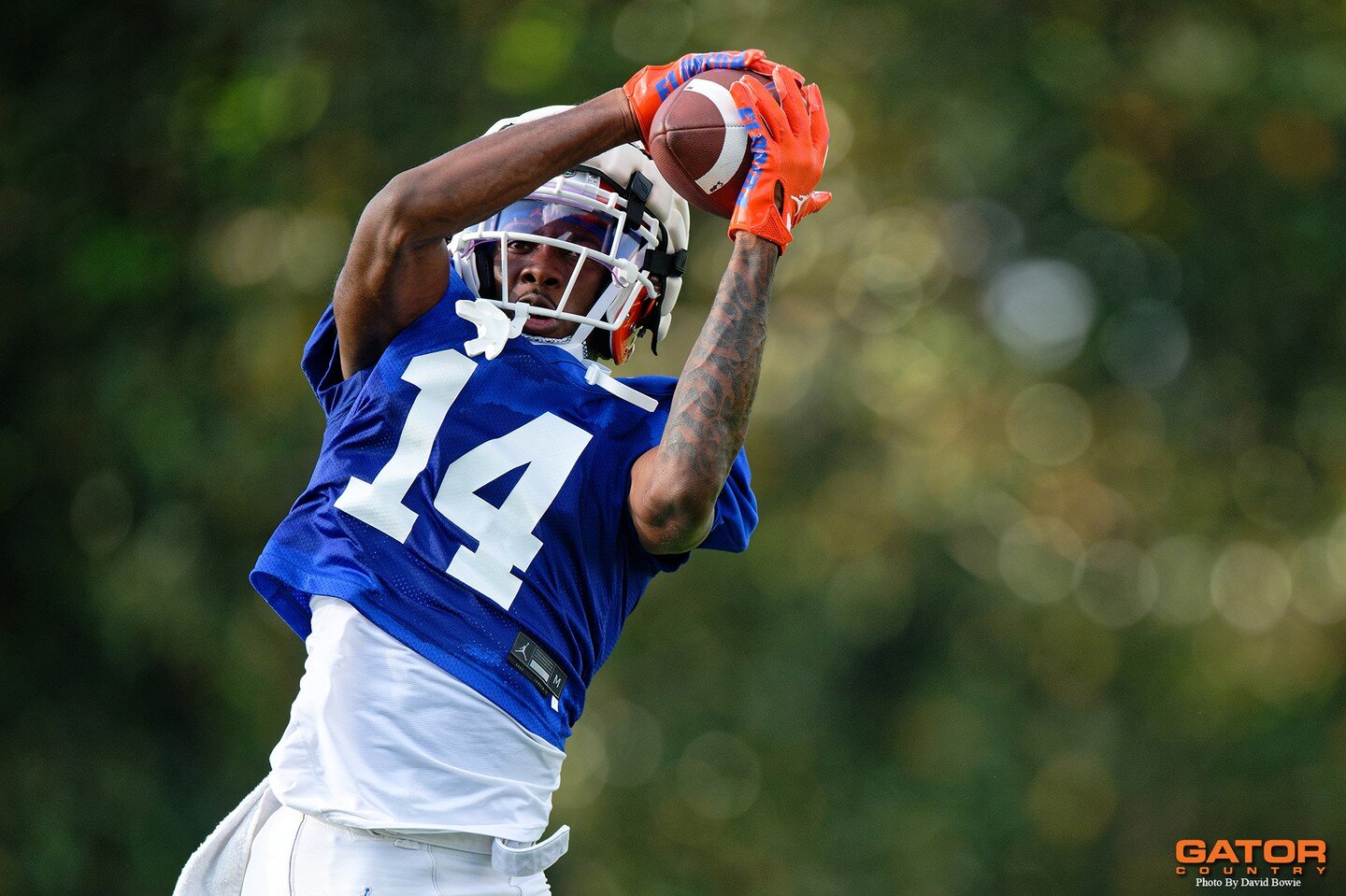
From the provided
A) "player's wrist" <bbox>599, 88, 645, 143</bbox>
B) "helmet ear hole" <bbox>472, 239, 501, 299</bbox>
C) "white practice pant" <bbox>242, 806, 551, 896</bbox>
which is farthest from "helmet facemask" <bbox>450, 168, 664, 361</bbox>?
"white practice pant" <bbox>242, 806, 551, 896</bbox>

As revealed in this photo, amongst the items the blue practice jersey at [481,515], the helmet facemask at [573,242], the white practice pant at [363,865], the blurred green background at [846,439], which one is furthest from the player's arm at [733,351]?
the blurred green background at [846,439]

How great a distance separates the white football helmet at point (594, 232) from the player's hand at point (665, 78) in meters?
Result: 0.18

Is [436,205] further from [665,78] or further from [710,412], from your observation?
[710,412]

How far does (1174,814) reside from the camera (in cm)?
863

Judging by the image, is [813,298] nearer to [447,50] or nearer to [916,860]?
[447,50]

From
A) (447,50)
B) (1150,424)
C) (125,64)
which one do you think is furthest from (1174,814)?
(125,64)

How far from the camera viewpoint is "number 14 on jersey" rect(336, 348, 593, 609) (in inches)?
104

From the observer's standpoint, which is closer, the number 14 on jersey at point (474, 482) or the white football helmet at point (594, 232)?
the number 14 on jersey at point (474, 482)

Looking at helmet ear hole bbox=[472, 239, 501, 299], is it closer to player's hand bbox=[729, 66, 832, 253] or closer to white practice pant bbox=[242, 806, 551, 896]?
player's hand bbox=[729, 66, 832, 253]

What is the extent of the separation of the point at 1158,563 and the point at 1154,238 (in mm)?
2073

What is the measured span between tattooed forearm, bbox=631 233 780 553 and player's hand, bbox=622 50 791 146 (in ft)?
0.96

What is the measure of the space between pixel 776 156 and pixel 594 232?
0.49 m

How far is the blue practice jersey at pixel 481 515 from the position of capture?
103 inches

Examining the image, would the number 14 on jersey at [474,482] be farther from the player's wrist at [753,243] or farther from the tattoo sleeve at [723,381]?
the player's wrist at [753,243]
